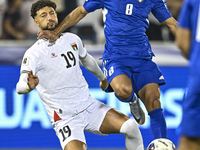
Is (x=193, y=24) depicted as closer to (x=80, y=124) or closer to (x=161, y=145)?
(x=161, y=145)

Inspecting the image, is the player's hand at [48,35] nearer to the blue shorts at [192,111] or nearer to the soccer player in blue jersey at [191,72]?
the soccer player in blue jersey at [191,72]

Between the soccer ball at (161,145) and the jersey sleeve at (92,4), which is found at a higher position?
the jersey sleeve at (92,4)

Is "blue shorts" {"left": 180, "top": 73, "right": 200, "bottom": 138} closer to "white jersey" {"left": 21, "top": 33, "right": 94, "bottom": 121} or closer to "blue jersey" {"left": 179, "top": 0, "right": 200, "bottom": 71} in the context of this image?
"blue jersey" {"left": 179, "top": 0, "right": 200, "bottom": 71}

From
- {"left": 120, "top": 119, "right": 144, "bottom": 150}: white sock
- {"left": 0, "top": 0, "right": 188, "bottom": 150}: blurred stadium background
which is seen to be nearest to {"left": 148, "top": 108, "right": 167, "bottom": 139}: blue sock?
{"left": 120, "top": 119, "right": 144, "bottom": 150}: white sock

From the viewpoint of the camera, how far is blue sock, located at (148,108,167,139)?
4137mm

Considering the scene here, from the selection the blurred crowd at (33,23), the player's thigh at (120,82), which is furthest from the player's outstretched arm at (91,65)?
the blurred crowd at (33,23)

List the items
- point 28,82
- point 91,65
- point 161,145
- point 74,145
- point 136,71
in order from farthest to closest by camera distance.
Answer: point 91,65, point 136,71, point 74,145, point 161,145, point 28,82

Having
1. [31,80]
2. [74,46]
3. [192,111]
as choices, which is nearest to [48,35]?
[74,46]

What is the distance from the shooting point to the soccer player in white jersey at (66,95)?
424 cm

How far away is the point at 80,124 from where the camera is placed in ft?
14.0

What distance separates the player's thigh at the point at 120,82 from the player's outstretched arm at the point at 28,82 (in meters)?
0.93

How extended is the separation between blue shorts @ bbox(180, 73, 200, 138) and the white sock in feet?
4.95

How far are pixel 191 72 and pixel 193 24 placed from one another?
0.33m

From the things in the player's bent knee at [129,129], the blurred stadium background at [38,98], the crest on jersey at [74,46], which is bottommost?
the blurred stadium background at [38,98]
